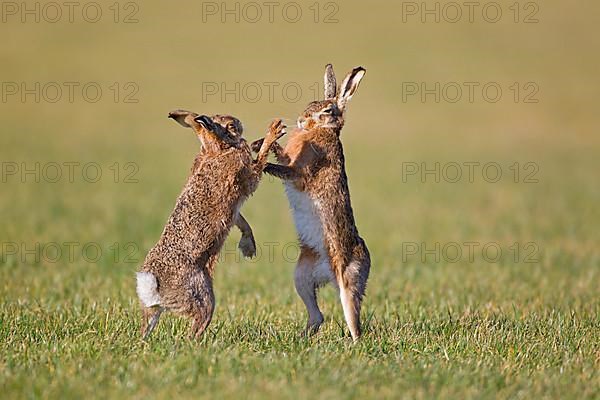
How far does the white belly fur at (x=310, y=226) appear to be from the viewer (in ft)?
25.6

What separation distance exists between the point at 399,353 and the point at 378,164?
18.5 meters

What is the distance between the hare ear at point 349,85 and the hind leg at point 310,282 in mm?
1465

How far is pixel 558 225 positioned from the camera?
664 inches

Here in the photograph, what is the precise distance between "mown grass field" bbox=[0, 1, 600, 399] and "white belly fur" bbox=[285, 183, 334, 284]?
552mm

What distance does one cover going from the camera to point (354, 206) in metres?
19.3

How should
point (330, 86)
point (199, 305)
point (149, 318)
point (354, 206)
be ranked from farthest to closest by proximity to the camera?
point (354, 206) < point (330, 86) < point (149, 318) < point (199, 305)

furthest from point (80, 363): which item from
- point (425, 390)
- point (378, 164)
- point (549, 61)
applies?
point (549, 61)

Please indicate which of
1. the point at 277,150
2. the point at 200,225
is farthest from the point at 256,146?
the point at 200,225

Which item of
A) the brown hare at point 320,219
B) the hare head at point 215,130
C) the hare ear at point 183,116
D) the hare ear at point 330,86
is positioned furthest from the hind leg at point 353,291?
the hare ear at point 183,116

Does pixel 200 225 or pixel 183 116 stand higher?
pixel 183 116

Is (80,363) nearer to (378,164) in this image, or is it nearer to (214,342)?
Result: (214,342)

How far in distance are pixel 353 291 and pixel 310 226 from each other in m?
0.69

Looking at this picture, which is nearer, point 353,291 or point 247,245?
point 353,291

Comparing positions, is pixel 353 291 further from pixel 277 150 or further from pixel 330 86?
pixel 330 86
